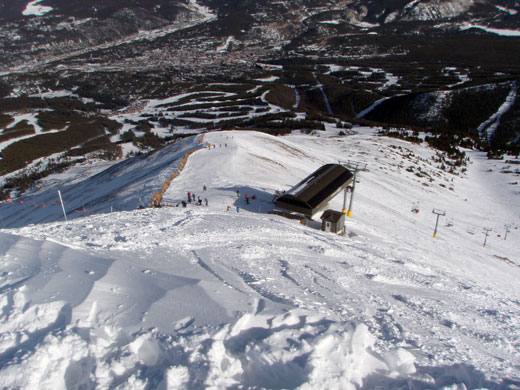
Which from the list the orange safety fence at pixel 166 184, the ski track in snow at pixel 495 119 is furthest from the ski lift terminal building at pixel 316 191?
the ski track in snow at pixel 495 119

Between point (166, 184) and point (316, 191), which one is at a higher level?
point (316, 191)

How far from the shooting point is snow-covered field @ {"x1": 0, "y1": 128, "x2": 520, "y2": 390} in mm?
5910

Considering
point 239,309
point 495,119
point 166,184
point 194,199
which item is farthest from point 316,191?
point 495,119

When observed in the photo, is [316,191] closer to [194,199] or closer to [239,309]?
[194,199]

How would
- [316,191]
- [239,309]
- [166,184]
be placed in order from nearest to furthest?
[239,309] < [316,191] < [166,184]

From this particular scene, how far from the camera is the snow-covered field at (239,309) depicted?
5910 mm

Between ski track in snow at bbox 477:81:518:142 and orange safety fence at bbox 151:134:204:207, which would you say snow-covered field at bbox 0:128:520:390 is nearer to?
orange safety fence at bbox 151:134:204:207

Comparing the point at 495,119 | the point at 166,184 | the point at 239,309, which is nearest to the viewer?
the point at 239,309

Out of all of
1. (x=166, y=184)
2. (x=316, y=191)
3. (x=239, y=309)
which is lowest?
(x=166, y=184)

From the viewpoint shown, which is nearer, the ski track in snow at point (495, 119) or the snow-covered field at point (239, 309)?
the snow-covered field at point (239, 309)

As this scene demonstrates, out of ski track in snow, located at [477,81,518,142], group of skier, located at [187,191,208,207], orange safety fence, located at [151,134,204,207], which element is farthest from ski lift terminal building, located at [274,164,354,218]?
ski track in snow, located at [477,81,518,142]

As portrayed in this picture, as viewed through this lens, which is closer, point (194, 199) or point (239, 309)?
point (239, 309)

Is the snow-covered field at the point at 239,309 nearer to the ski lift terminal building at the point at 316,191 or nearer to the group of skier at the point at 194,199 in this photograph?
the group of skier at the point at 194,199

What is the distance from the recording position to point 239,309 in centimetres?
745
